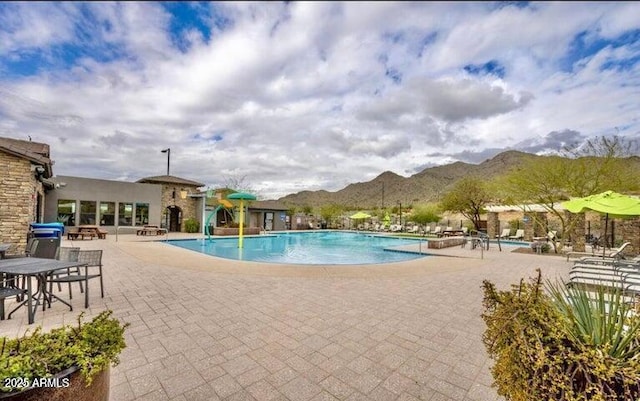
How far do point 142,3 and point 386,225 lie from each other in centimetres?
3014

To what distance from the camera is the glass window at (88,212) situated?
19391mm

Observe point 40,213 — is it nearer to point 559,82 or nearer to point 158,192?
point 158,192

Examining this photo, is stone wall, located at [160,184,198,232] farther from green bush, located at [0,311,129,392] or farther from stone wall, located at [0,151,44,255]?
green bush, located at [0,311,129,392]

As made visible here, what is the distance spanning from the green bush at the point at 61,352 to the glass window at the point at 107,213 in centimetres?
2315

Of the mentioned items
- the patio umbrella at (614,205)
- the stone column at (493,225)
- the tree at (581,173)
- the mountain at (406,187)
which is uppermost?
the mountain at (406,187)

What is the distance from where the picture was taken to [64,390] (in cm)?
140

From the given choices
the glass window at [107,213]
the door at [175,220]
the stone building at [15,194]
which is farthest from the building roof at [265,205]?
the stone building at [15,194]

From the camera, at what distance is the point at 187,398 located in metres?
2.33

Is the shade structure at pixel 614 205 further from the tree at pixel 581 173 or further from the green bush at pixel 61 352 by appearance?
the green bush at pixel 61 352

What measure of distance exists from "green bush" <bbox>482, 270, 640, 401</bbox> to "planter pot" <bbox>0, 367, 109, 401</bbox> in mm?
2331

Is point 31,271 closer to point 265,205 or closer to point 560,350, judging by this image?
→ point 560,350

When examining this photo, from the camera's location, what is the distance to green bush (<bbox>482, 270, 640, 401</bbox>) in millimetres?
1326

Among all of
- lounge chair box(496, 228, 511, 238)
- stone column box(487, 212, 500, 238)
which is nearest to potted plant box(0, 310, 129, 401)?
stone column box(487, 212, 500, 238)

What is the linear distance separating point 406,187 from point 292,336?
64.7m
